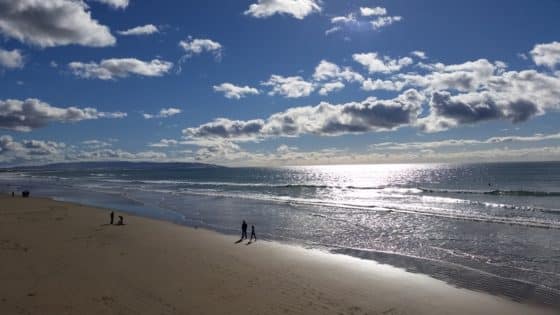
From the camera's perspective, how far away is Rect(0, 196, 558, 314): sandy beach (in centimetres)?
1180

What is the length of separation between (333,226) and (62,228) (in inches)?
709

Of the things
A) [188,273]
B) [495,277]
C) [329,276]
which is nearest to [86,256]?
[188,273]

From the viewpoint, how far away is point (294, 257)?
18.9 meters

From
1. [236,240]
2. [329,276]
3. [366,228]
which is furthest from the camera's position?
[366,228]

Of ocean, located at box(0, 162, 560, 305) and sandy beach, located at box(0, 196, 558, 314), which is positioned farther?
ocean, located at box(0, 162, 560, 305)

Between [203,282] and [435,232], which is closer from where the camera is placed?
[203,282]

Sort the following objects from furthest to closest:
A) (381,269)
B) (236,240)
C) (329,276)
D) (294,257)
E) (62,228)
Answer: (62,228) → (236,240) → (294,257) → (381,269) → (329,276)

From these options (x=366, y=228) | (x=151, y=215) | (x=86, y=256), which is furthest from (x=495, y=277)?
(x=151, y=215)

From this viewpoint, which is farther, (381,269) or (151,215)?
(151,215)

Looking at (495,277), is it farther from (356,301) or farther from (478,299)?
(356,301)

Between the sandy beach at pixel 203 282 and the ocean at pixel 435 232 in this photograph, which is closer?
the sandy beach at pixel 203 282

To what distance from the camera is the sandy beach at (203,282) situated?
11.8 m

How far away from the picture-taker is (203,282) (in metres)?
14.1

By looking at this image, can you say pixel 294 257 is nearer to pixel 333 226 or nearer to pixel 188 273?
pixel 188 273
